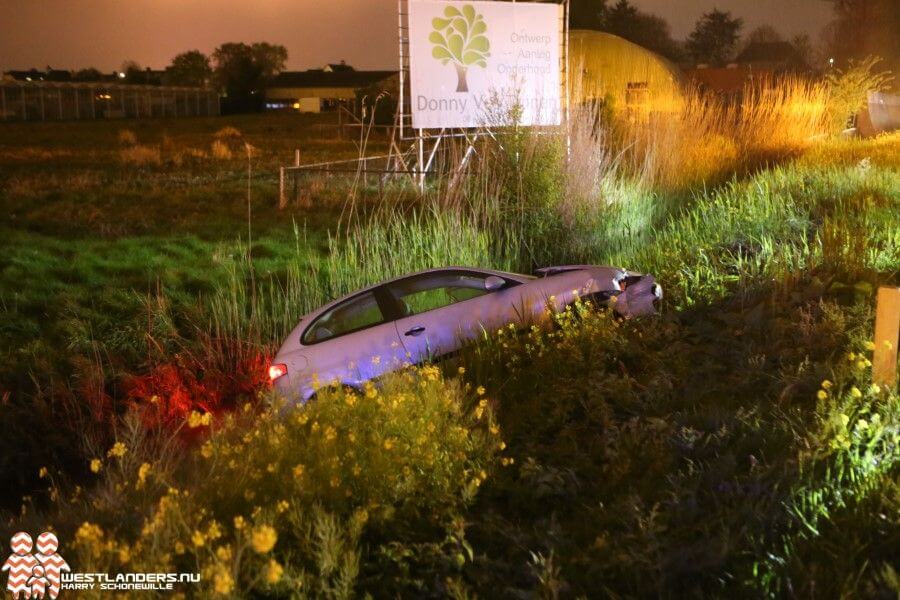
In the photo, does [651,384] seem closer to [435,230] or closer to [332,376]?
[332,376]

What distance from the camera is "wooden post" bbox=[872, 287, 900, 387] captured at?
19.9 ft

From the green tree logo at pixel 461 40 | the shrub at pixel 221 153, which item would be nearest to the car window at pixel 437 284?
the green tree logo at pixel 461 40

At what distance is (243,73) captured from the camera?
108125 mm

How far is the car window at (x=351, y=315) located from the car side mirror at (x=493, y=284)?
3.44 feet

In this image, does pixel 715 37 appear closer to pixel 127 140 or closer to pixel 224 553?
pixel 127 140

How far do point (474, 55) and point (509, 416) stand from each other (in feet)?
44.5

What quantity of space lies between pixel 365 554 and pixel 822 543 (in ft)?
Result: 6.98

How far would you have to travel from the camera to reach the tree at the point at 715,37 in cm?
9569

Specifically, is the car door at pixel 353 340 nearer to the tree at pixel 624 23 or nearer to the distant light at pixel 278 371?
the distant light at pixel 278 371

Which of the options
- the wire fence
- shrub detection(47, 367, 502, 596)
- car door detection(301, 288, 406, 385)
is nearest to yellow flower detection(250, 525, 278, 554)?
shrub detection(47, 367, 502, 596)

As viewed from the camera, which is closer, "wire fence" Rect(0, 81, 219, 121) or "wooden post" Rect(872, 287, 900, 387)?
"wooden post" Rect(872, 287, 900, 387)

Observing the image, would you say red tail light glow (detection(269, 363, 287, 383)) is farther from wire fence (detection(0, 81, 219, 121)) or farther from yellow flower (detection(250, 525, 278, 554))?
wire fence (detection(0, 81, 219, 121))

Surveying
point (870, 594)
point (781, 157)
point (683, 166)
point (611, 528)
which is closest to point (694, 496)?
point (611, 528)

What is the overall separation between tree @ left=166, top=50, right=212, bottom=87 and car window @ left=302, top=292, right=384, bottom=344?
112 m
